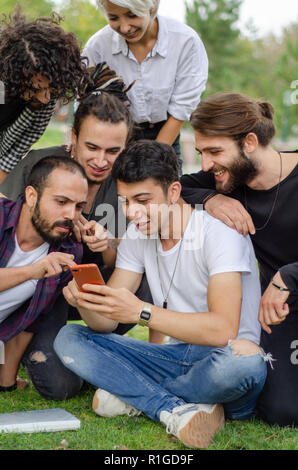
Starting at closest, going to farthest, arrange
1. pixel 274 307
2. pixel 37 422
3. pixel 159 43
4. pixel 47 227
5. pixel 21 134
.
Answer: pixel 37 422, pixel 274 307, pixel 47 227, pixel 21 134, pixel 159 43

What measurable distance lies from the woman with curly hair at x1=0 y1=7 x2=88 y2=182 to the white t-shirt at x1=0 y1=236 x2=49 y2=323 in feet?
2.81

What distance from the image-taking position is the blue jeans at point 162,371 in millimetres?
2984

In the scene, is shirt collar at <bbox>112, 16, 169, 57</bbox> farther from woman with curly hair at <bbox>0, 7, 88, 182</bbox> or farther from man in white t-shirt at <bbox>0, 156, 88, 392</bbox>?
man in white t-shirt at <bbox>0, 156, 88, 392</bbox>

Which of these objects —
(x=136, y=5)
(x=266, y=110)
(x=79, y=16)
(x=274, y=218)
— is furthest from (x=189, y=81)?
(x=79, y=16)

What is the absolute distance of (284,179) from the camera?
355cm

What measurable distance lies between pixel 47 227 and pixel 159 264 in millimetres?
712

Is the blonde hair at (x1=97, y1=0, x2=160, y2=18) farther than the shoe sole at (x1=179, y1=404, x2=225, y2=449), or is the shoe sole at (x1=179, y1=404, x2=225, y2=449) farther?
the blonde hair at (x1=97, y1=0, x2=160, y2=18)

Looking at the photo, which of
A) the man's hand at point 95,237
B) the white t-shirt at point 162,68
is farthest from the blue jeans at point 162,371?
the white t-shirt at point 162,68

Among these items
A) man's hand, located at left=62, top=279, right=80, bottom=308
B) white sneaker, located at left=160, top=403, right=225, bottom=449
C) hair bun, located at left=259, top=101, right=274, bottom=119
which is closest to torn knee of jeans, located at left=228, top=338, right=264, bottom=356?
white sneaker, located at left=160, top=403, right=225, bottom=449

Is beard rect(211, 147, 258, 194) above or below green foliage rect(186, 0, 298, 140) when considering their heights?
below

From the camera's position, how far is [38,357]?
3.67 m

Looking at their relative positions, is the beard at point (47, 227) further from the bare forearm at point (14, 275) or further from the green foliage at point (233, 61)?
the green foliage at point (233, 61)

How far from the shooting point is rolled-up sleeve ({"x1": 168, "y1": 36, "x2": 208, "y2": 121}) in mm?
4574

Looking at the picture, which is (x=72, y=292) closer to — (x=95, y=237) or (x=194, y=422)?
(x=95, y=237)
